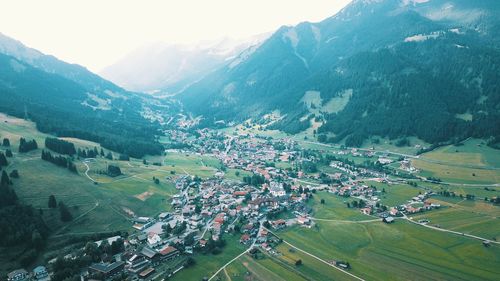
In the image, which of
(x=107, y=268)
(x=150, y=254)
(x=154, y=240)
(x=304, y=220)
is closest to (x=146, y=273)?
(x=150, y=254)

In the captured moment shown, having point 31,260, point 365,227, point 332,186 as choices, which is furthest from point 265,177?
point 31,260

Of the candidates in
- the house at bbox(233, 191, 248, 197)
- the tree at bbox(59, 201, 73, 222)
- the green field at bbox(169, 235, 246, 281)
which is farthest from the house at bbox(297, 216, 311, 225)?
the tree at bbox(59, 201, 73, 222)

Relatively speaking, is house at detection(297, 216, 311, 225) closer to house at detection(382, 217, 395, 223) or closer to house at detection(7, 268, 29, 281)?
house at detection(382, 217, 395, 223)

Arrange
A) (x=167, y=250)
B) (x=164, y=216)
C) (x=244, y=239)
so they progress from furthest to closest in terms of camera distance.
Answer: (x=164, y=216) → (x=244, y=239) → (x=167, y=250)

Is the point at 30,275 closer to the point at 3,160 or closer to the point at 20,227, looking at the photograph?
the point at 20,227

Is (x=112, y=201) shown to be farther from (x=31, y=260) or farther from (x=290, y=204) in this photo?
(x=290, y=204)

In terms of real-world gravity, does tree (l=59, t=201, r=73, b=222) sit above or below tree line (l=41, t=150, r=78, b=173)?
below

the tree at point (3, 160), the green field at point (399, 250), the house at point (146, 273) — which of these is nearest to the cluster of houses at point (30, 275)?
the house at point (146, 273)
